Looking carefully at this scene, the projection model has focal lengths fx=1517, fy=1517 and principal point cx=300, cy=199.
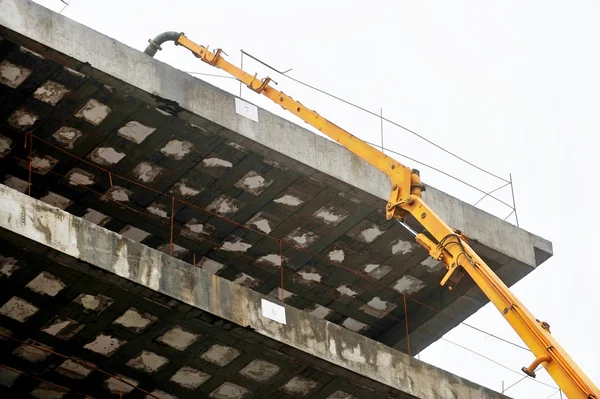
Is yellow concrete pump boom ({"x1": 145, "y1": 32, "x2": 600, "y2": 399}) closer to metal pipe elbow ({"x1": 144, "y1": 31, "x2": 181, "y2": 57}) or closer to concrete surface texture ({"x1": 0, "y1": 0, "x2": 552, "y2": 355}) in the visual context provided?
metal pipe elbow ({"x1": 144, "y1": 31, "x2": 181, "y2": 57})

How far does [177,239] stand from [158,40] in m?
2.89

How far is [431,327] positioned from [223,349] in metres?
4.59

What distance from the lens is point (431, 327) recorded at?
23125mm

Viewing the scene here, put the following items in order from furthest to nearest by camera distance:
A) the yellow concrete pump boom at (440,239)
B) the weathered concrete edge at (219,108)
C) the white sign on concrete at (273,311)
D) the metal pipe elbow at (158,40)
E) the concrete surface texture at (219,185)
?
the metal pipe elbow at (158,40) → the white sign on concrete at (273,311) → the concrete surface texture at (219,185) → the yellow concrete pump boom at (440,239) → the weathered concrete edge at (219,108)

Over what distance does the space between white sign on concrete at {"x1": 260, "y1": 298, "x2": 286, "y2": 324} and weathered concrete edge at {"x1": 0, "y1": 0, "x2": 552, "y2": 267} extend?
200cm

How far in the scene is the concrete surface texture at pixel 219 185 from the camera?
18812 mm

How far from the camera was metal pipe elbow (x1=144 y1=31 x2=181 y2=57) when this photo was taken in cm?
2133

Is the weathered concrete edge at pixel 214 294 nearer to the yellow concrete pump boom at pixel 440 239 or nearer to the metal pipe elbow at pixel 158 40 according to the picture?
the yellow concrete pump boom at pixel 440 239

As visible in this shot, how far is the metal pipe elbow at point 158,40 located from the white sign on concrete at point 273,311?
13.6 feet

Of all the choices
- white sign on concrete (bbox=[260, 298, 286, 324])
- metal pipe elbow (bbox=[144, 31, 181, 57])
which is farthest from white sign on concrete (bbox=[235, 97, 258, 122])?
white sign on concrete (bbox=[260, 298, 286, 324])

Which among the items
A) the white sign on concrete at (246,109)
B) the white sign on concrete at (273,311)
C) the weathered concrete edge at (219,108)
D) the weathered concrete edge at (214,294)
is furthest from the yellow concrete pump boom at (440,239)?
the white sign on concrete at (273,311)

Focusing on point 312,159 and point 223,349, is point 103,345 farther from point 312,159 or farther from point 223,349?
point 312,159

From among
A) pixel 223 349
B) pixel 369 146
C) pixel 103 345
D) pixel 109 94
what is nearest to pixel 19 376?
pixel 103 345

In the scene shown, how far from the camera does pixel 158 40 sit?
71.8 feet
